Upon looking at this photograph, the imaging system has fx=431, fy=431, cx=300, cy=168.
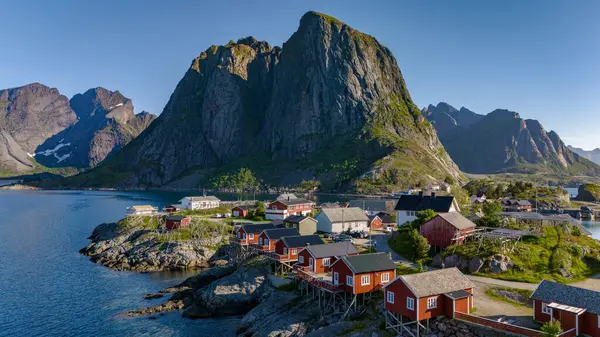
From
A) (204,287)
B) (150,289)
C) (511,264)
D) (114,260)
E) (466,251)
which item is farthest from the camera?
(114,260)

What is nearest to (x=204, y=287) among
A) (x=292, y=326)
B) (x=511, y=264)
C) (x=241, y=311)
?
(x=241, y=311)

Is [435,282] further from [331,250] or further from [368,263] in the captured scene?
[331,250]

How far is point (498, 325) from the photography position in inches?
1235

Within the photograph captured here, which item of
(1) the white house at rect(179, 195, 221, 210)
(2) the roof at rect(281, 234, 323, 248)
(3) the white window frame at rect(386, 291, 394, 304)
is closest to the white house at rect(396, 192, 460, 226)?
(2) the roof at rect(281, 234, 323, 248)

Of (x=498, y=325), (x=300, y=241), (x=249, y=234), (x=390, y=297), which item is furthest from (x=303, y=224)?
(x=498, y=325)

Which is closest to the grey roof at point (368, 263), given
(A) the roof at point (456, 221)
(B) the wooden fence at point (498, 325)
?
(B) the wooden fence at point (498, 325)

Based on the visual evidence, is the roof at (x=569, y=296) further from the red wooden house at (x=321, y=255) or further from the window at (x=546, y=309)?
the red wooden house at (x=321, y=255)

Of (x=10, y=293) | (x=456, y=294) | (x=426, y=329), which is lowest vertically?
(x=10, y=293)

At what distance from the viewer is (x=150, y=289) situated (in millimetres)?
62156

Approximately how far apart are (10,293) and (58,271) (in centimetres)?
1222

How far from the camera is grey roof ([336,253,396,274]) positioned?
42219 mm

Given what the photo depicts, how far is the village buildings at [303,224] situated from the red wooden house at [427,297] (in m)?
39.7

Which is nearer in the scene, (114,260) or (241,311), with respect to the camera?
(241,311)

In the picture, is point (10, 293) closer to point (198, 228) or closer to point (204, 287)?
point (204, 287)
